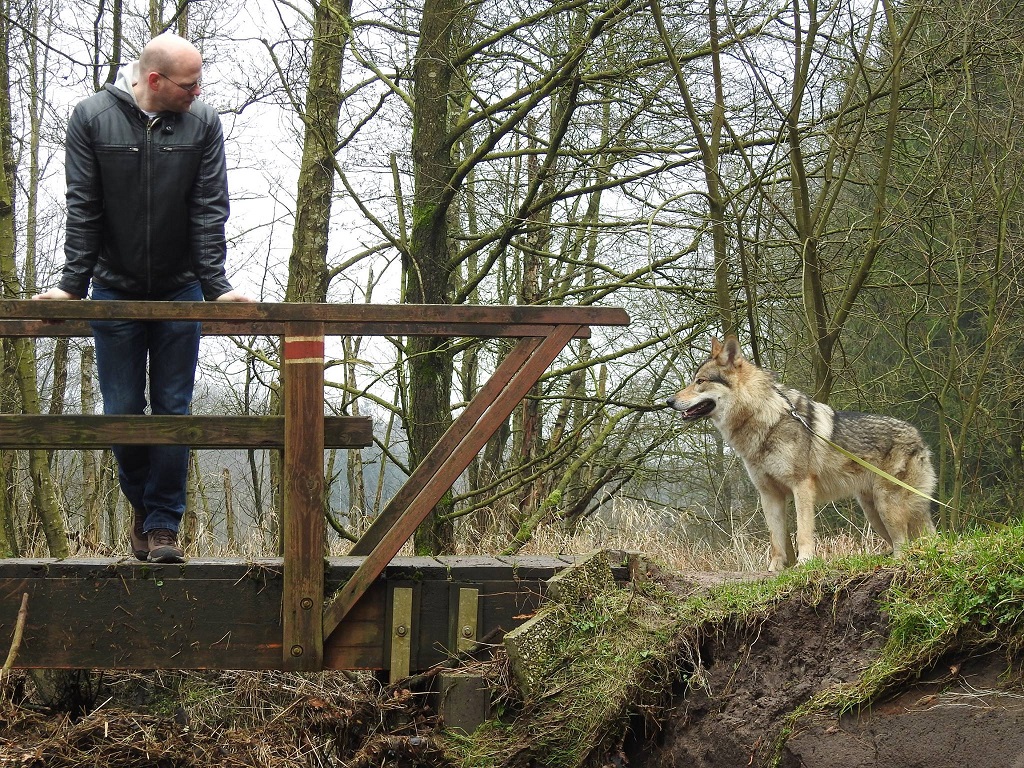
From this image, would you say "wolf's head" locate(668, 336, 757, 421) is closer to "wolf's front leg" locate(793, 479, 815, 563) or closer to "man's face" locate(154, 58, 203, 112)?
"wolf's front leg" locate(793, 479, 815, 563)

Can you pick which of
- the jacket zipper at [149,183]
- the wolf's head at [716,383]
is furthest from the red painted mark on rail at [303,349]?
the wolf's head at [716,383]

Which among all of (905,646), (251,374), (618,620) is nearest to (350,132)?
(251,374)

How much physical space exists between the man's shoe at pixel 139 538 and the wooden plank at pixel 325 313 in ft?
4.14

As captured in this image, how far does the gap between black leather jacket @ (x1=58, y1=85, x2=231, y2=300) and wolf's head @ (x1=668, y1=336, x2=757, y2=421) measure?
3.99 meters

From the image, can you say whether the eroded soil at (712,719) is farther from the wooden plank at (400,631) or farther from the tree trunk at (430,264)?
the tree trunk at (430,264)

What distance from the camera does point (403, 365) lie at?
33.1 ft

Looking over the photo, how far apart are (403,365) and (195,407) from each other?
149 inches

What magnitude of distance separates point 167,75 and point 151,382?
1565 mm

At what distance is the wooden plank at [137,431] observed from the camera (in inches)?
170

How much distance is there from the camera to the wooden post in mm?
4406

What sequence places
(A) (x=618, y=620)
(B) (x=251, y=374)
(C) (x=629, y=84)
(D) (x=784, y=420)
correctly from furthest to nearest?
(B) (x=251, y=374), (C) (x=629, y=84), (D) (x=784, y=420), (A) (x=618, y=620)

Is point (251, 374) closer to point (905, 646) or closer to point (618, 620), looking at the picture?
point (618, 620)

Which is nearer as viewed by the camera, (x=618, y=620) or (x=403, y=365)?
(x=618, y=620)

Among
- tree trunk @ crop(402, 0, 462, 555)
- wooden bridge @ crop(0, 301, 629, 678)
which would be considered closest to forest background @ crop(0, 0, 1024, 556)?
tree trunk @ crop(402, 0, 462, 555)
